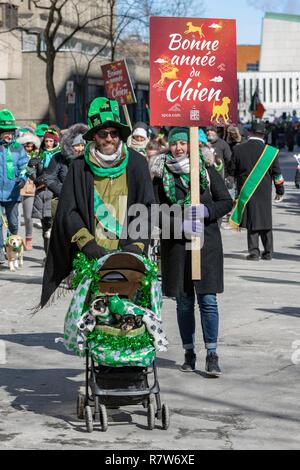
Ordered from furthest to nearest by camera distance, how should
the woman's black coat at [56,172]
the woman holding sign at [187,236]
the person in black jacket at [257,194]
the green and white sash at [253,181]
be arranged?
the green and white sash at [253,181], the person in black jacket at [257,194], the woman's black coat at [56,172], the woman holding sign at [187,236]

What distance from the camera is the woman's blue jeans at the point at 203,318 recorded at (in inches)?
366

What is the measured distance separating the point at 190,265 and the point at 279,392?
117 centimetres

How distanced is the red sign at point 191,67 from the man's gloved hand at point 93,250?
220 centimetres

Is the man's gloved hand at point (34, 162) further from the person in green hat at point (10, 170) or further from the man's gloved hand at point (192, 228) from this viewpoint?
the man's gloved hand at point (192, 228)

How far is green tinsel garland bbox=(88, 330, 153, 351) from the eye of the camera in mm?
7594

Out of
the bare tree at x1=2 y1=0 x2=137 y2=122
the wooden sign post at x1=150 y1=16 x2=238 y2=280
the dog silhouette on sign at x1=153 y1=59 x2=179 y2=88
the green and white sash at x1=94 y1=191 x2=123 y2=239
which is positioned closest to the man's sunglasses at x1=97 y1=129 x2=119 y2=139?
the green and white sash at x1=94 y1=191 x2=123 y2=239

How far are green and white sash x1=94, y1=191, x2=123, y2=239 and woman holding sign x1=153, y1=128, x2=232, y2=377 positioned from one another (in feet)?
3.93

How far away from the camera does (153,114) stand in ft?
32.4

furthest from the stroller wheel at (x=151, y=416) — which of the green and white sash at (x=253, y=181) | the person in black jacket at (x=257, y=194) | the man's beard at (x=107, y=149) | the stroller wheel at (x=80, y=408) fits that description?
the green and white sash at (x=253, y=181)

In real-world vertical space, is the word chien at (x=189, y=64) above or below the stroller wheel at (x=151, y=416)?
above

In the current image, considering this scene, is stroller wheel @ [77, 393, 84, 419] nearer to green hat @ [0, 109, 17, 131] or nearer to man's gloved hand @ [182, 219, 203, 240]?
man's gloved hand @ [182, 219, 203, 240]

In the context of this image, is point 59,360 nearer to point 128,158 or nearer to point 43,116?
point 128,158

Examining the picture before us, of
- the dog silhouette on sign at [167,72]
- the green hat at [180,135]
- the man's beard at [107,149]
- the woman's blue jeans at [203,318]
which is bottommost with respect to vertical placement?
the woman's blue jeans at [203,318]
